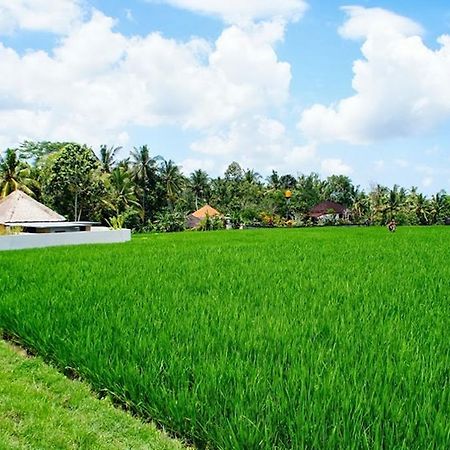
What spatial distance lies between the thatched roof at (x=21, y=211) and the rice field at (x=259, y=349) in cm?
1278

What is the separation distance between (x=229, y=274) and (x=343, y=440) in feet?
18.4

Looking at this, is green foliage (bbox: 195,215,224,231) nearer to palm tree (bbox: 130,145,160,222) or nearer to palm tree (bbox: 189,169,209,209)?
palm tree (bbox: 130,145,160,222)

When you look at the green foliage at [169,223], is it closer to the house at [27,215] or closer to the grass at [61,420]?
the house at [27,215]

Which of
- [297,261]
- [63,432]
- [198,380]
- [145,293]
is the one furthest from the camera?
[297,261]

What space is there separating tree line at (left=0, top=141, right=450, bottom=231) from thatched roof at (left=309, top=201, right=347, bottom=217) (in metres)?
0.76

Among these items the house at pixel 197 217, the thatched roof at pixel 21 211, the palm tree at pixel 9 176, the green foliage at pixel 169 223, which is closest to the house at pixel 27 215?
the thatched roof at pixel 21 211

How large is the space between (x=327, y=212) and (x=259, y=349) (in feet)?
133

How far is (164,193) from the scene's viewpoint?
3941 cm

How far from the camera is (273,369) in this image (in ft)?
10.8

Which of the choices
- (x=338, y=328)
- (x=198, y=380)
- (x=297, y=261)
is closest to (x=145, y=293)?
(x=338, y=328)

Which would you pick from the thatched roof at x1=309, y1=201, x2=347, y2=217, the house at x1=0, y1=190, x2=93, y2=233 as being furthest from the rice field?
the thatched roof at x1=309, y1=201, x2=347, y2=217

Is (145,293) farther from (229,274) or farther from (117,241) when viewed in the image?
(117,241)

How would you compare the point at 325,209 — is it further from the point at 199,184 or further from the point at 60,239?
the point at 60,239

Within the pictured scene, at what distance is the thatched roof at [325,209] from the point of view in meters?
43.3
